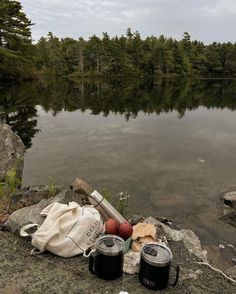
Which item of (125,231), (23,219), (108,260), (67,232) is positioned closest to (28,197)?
(23,219)

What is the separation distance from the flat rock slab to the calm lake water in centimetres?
290

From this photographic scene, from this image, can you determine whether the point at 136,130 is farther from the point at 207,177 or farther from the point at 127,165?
the point at 207,177

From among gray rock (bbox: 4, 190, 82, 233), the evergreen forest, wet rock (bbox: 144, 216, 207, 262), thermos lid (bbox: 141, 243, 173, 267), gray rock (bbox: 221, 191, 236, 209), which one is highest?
the evergreen forest

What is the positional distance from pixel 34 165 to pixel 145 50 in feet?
239

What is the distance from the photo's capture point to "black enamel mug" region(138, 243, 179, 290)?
3931 mm

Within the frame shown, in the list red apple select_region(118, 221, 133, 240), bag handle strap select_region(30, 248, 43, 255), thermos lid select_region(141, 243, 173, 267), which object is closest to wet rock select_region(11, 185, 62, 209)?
bag handle strap select_region(30, 248, 43, 255)

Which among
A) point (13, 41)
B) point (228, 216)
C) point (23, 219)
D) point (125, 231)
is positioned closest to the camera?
point (125, 231)

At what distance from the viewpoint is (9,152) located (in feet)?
35.8

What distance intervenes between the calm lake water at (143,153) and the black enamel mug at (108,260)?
3792mm

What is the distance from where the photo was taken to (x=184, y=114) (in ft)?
85.3

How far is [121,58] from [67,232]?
72782mm

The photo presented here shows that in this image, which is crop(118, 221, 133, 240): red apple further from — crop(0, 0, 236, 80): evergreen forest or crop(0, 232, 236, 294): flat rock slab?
crop(0, 0, 236, 80): evergreen forest

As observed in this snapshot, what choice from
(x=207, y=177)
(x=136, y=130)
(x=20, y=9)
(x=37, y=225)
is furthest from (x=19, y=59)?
(x=37, y=225)

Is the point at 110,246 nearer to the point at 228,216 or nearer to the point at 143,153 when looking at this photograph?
the point at 228,216
